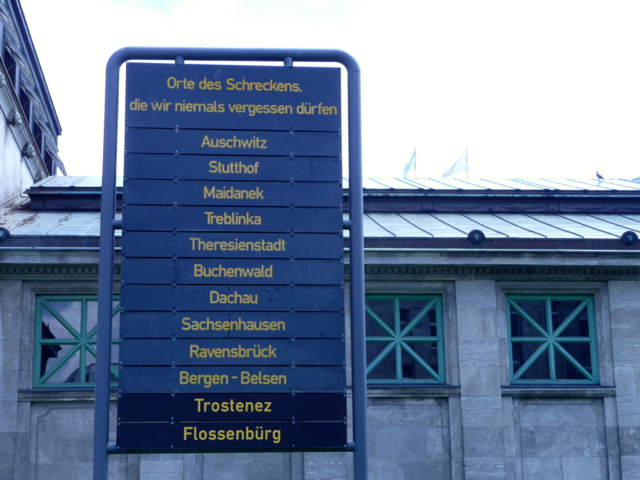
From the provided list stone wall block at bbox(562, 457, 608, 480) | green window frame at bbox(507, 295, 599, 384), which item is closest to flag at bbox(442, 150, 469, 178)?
green window frame at bbox(507, 295, 599, 384)

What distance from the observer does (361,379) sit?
28.2 feet

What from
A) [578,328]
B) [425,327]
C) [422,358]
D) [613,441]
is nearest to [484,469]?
[422,358]

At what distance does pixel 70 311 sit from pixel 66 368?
1.15 meters

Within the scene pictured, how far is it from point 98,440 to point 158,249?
2213 mm

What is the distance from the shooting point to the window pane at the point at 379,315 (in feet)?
51.7

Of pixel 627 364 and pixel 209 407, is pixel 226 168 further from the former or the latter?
pixel 627 364

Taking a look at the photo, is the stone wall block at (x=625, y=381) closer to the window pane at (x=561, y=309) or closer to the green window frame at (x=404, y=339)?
the window pane at (x=561, y=309)

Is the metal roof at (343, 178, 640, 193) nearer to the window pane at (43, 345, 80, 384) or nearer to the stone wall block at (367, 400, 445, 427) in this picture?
the stone wall block at (367, 400, 445, 427)

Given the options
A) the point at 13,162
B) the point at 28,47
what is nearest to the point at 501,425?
the point at 13,162

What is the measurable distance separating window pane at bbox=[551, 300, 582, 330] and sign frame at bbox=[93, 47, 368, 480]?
8515 millimetres

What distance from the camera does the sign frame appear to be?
8352mm

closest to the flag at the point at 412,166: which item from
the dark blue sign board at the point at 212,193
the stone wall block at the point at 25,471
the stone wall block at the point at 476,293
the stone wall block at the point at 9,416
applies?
the stone wall block at the point at 476,293

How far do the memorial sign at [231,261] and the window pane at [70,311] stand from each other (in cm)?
738

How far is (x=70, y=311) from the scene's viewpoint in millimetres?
15227
